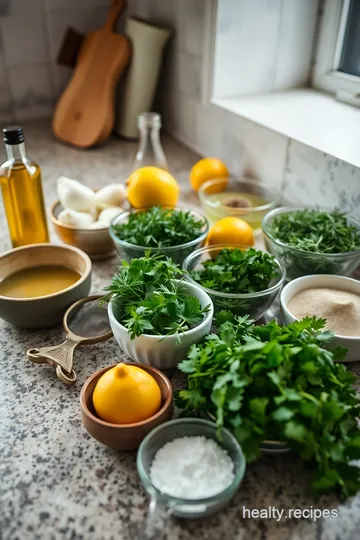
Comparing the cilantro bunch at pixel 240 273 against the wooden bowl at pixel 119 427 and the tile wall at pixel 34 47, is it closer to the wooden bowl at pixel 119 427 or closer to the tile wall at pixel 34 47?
the wooden bowl at pixel 119 427

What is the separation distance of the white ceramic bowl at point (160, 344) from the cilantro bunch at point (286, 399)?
44 mm

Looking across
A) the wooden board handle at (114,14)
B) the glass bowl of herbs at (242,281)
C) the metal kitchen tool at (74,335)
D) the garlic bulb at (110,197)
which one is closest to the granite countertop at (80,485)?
the metal kitchen tool at (74,335)

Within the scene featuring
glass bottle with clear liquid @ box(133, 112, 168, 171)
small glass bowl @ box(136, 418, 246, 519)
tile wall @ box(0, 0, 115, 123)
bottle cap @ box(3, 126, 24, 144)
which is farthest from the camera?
tile wall @ box(0, 0, 115, 123)

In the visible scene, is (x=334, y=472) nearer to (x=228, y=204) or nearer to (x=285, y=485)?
(x=285, y=485)

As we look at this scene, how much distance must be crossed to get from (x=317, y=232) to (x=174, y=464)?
50 centimetres

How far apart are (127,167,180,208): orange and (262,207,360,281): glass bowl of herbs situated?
0.22 metres

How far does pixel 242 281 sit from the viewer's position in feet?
2.44

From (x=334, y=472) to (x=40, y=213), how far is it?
639 millimetres

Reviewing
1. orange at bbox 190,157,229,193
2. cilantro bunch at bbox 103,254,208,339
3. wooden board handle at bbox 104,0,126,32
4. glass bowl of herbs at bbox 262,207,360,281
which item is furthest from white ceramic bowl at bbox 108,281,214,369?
wooden board handle at bbox 104,0,126,32

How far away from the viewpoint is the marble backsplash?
1010mm

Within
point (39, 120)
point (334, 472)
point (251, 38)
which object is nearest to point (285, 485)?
point (334, 472)

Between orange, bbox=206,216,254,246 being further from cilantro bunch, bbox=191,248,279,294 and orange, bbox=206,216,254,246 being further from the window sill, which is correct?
the window sill

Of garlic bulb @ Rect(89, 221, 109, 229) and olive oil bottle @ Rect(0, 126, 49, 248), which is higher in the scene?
olive oil bottle @ Rect(0, 126, 49, 248)

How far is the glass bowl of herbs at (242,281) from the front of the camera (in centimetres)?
73
